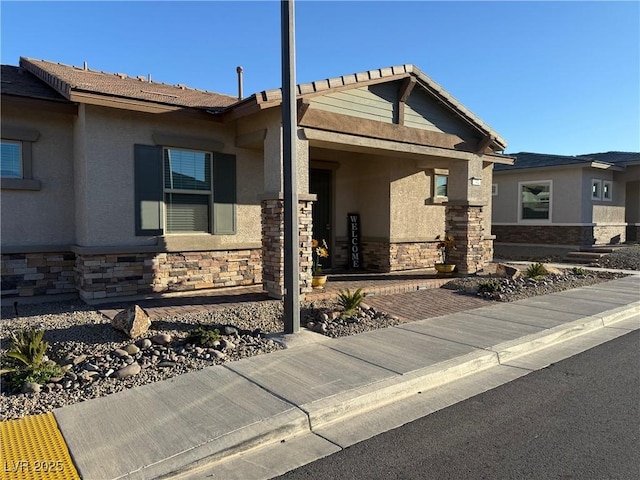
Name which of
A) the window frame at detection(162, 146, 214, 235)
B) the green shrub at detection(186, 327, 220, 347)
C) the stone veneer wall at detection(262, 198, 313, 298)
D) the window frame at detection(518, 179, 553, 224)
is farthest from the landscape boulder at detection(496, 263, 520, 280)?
the window frame at detection(518, 179, 553, 224)

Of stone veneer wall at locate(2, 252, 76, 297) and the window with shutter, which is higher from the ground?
the window with shutter

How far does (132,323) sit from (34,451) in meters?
2.57

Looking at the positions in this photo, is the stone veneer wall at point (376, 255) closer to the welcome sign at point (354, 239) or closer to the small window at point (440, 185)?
the welcome sign at point (354, 239)

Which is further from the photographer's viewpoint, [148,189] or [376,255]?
[376,255]

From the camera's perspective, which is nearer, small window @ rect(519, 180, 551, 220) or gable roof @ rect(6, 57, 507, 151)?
gable roof @ rect(6, 57, 507, 151)

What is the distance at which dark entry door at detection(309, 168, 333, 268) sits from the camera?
40.1 ft

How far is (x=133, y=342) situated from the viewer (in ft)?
18.8

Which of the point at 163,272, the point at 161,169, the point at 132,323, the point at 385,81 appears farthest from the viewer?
the point at 385,81

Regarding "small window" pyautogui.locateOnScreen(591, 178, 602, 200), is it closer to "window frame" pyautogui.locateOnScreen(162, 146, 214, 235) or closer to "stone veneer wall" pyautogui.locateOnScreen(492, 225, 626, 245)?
"stone veneer wall" pyautogui.locateOnScreen(492, 225, 626, 245)

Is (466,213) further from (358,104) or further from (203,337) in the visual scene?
(203,337)

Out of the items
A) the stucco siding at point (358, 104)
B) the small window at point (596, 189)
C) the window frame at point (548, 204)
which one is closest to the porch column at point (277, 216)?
the stucco siding at point (358, 104)

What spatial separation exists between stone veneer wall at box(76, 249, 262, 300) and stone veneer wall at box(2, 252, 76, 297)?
33 cm

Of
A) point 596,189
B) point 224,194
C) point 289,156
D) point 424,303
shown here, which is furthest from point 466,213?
point 596,189

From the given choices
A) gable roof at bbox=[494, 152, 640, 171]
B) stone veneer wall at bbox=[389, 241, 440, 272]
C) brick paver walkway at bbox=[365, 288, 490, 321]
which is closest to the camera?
brick paver walkway at bbox=[365, 288, 490, 321]
